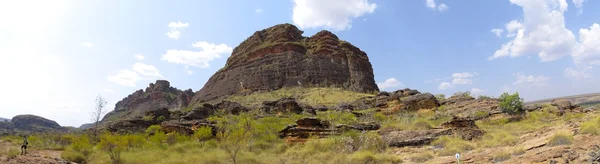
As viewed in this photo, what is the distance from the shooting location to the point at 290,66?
87.8 meters

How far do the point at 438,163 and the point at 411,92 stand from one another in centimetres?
4579

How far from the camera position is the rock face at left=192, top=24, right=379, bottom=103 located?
85.2 metres

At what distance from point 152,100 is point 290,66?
7067 centimetres

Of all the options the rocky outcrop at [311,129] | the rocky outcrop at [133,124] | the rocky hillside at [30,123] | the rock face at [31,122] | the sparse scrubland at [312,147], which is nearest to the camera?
the sparse scrubland at [312,147]

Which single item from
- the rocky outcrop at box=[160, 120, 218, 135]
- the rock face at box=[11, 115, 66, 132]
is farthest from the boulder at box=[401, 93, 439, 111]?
the rock face at box=[11, 115, 66, 132]

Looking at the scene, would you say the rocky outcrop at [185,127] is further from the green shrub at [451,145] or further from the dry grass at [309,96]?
the dry grass at [309,96]

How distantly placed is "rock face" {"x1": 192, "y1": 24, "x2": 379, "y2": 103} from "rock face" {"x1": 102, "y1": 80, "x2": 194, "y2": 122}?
30177 millimetres

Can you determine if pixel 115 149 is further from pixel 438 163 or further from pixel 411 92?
pixel 411 92

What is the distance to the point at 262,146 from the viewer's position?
2069 cm

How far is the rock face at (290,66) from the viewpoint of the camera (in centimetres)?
8525

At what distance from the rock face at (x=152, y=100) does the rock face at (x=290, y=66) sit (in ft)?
99.0

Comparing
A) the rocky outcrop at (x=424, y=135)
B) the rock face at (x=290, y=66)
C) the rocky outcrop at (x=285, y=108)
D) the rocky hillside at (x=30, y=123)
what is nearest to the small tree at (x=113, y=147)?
the rocky outcrop at (x=424, y=135)

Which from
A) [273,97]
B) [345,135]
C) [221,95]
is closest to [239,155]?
[345,135]

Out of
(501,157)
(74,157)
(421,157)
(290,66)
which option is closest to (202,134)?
(74,157)
